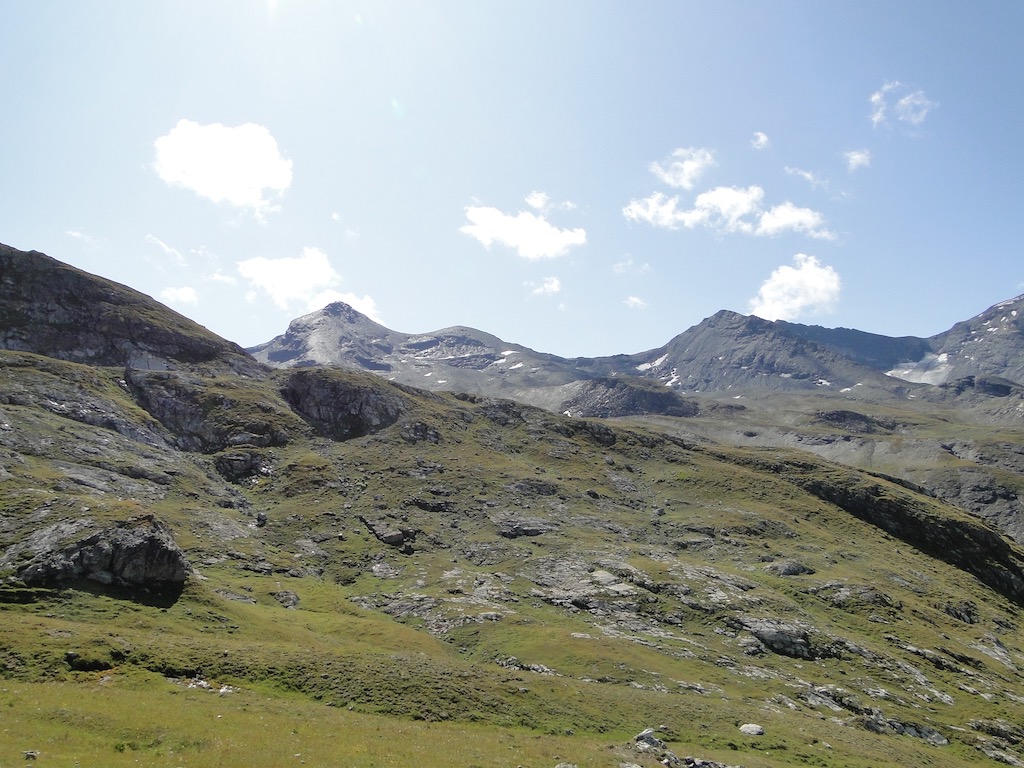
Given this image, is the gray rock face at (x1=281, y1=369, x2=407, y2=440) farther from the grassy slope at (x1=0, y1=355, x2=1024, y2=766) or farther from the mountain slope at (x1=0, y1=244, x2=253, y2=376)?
the mountain slope at (x1=0, y1=244, x2=253, y2=376)

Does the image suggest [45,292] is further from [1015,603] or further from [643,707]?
[1015,603]

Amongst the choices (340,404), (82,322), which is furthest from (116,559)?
(82,322)

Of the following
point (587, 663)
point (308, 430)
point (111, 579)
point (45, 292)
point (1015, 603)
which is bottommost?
point (1015, 603)

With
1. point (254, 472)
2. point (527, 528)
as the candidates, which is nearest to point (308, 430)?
point (254, 472)

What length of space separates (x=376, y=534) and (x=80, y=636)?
218 feet

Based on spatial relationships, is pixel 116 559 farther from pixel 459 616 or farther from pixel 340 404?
pixel 340 404

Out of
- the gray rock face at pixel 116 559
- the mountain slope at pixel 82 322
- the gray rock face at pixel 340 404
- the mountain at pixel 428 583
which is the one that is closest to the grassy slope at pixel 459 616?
the mountain at pixel 428 583

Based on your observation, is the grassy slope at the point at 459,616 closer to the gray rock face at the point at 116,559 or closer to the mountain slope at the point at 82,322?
the gray rock face at the point at 116,559

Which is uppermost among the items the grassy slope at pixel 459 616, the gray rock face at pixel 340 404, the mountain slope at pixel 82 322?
the mountain slope at pixel 82 322

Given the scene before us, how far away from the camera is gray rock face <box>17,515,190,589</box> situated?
188 feet

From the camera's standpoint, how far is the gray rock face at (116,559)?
2255 inches

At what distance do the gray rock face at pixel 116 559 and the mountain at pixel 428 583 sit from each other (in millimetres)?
256

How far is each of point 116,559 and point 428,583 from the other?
42.8 metres

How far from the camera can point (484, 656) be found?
221ft
